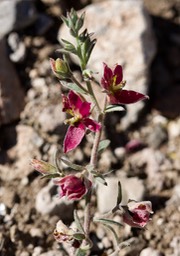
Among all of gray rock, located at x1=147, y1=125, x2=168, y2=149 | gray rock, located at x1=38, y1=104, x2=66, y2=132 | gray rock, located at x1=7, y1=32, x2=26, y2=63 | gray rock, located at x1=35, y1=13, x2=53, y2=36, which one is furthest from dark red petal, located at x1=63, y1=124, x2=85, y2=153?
gray rock, located at x1=35, y1=13, x2=53, y2=36

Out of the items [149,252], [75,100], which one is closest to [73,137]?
[75,100]

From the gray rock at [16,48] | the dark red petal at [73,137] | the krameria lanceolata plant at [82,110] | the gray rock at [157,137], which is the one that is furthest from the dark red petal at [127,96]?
the gray rock at [16,48]

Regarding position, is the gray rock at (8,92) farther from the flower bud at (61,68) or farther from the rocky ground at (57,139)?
the flower bud at (61,68)

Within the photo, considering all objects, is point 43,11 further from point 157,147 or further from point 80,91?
point 80,91

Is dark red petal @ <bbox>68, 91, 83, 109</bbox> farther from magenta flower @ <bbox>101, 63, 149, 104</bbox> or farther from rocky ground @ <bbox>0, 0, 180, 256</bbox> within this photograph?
rocky ground @ <bbox>0, 0, 180, 256</bbox>

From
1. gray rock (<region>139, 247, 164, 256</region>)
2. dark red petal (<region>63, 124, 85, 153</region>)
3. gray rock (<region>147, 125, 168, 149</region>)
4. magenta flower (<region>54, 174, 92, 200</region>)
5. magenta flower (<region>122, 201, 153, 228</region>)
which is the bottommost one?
gray rock (<region>139, 247, 164, 256</region>)

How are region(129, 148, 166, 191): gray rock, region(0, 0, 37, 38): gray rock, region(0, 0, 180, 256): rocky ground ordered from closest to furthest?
region(0, 0, 180, 256): rocky ground, region(129, 148, 166, 191): gray rock, region(0, 0, 37, 38): gray rock

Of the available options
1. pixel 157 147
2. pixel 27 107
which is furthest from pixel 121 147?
pixel 27 107
